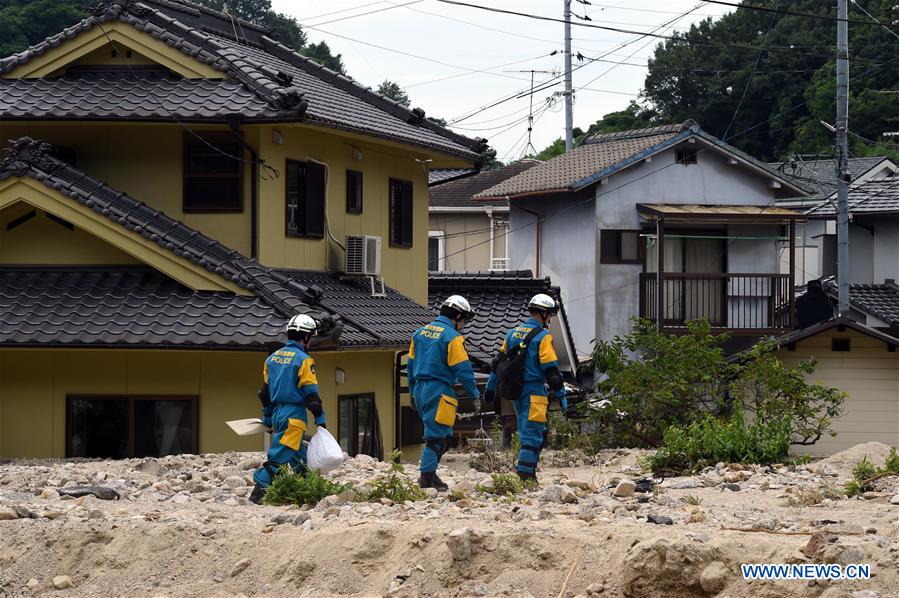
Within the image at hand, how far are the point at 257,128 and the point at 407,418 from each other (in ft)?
20.3

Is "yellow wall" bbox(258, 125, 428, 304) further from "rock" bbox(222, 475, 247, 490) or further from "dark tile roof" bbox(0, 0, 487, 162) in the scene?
"rock" bbox(222, 475, 247, 490)

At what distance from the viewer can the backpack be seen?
13440 millimetres

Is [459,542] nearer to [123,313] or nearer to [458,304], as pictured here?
[458,304]

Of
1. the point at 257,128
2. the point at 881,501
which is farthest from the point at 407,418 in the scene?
the point at 881,501

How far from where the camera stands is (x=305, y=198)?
21.3m

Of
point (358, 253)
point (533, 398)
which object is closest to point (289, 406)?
point (533, 398)

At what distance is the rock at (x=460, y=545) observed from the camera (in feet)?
32.6

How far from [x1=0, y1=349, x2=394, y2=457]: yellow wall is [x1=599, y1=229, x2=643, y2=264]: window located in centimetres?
1865

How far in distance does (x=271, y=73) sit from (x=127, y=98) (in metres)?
2.15

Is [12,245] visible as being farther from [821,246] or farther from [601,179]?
[821,246]

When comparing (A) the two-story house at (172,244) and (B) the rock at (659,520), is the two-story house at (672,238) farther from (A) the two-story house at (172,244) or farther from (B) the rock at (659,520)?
(B) the rock at (659,520)

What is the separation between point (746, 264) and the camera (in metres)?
36.3

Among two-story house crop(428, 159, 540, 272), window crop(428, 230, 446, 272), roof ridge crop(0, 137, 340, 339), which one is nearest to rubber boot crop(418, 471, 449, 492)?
roof ridge crop(0, 137, 340, 339)

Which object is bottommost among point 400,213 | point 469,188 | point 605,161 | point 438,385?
point 438,385
